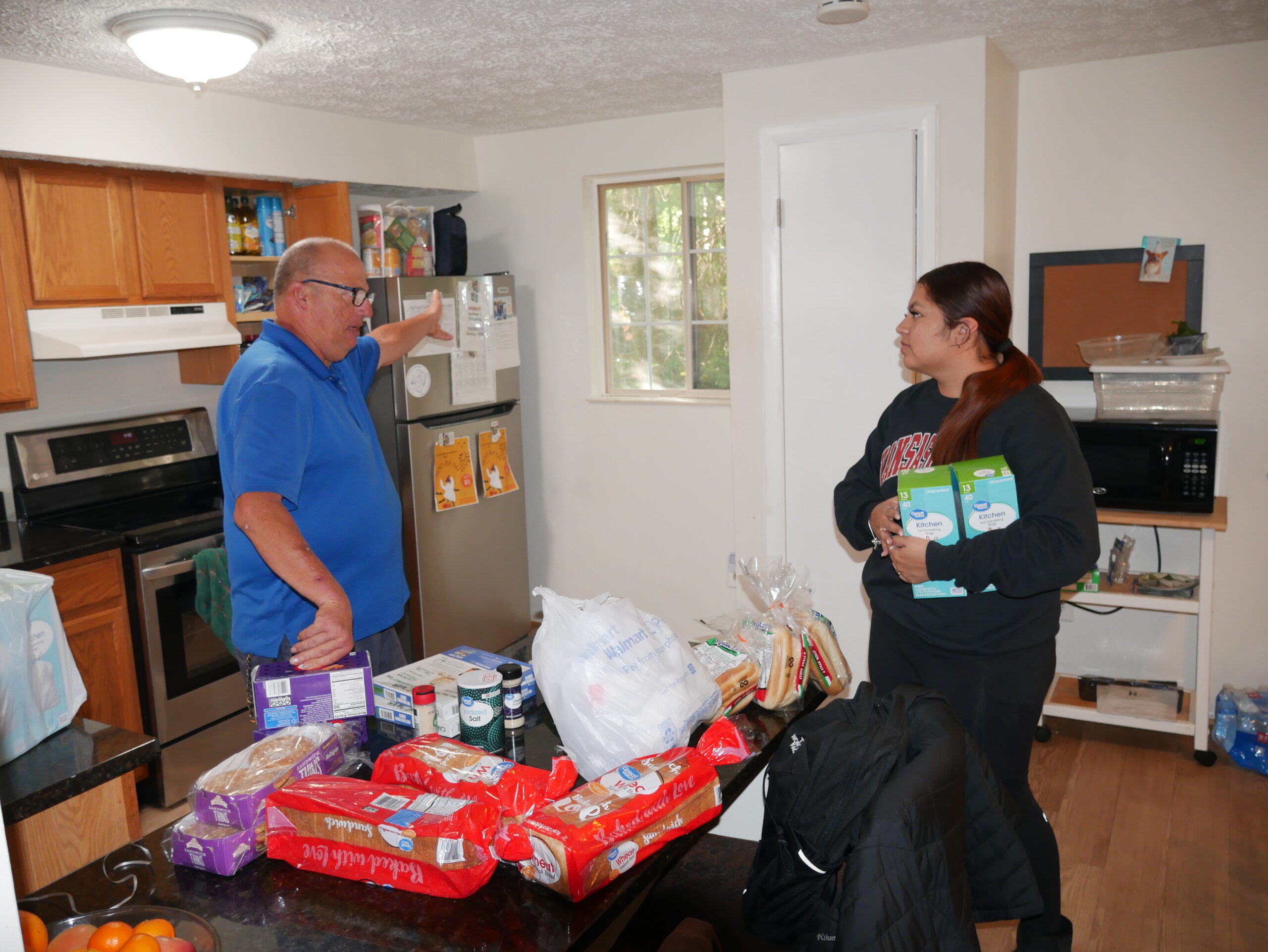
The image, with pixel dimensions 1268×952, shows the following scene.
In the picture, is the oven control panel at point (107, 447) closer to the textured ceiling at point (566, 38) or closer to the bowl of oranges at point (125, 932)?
the textured ceiling at point (566, 38)

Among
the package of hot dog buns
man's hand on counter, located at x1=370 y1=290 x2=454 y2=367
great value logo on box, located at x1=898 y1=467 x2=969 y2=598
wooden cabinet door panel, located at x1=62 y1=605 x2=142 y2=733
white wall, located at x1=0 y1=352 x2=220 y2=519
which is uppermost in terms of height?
man's hand on counter, located at x1=370 y1=290 x2=454 y2=367

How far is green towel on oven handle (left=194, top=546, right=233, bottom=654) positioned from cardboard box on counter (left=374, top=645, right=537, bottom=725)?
154 cm

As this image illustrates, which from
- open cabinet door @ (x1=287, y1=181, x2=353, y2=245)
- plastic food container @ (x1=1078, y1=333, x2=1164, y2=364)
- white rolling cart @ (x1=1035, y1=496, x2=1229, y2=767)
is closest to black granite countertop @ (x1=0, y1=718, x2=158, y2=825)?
open cabinet door @ (x1=287, y1=181, x2=353, y2=245)

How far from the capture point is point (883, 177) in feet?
9.76

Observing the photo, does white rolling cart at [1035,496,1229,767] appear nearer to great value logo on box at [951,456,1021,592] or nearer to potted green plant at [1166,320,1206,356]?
potted green plant at [1166,320,1206,356]

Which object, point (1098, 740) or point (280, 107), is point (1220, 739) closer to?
point (1098, 740)

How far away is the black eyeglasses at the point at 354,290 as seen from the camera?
2.06 m

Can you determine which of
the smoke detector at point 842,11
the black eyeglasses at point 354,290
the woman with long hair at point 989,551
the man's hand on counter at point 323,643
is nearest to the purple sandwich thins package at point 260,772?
the man's hand on counter at point 323,643

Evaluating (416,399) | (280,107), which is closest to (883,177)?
(416,399)

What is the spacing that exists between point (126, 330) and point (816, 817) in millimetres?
2699

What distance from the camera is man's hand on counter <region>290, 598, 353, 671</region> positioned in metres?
1.57

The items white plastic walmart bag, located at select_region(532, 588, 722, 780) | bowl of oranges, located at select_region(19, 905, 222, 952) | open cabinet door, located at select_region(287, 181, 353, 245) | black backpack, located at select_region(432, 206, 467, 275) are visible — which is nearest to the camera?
bowl of oranges, located at select_region(19, 905, 222, 952)

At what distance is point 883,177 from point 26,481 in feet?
9.49

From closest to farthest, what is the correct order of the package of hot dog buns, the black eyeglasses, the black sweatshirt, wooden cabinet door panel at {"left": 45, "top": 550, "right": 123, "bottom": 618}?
1. the package of hot dog buns
2. the black sweatshirt
3. the black eyeglasses
4. wooden cabinet door panel at {"left": 45, "top": 550, "right": 123, "bottom": 618}
